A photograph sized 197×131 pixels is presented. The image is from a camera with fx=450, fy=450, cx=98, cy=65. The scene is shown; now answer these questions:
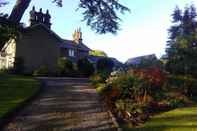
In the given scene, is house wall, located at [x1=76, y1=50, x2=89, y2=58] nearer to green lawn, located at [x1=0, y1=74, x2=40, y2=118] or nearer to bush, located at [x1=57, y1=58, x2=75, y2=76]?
bush, located at [x1=57, y1=58, x2=75, y2=76]

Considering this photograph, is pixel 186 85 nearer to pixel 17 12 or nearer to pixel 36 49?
pixel 17 12

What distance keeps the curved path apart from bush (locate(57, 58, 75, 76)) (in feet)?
94.3

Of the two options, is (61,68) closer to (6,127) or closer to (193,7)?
(193,7)

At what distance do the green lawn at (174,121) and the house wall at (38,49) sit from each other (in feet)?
136

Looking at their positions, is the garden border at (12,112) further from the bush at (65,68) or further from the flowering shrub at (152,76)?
the bush at (65,68)

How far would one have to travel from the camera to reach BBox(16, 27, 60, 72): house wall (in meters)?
60.5

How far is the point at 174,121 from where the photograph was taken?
1772cm

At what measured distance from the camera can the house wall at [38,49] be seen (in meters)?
60.5

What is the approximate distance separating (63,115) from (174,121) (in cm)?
478

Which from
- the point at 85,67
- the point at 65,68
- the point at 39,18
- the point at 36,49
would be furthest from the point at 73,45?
the point at 65,68

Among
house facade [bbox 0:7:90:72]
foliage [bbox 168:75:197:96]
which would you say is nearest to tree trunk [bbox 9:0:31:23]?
foliage [bbox 168:75:197:96]

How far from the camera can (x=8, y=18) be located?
21.5m

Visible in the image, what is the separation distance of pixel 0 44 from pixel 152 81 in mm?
8383

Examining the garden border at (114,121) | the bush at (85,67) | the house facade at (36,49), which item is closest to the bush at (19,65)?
the house facade at (36,49)
